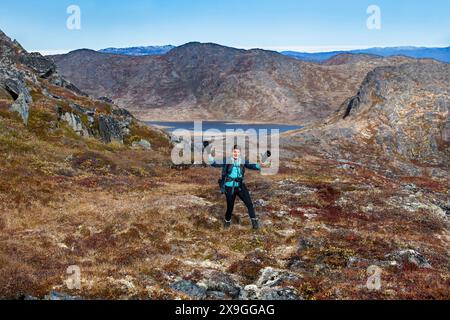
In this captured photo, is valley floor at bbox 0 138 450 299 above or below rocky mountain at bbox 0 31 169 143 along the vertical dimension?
below

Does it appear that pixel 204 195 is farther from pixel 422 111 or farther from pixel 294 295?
pixel 422 111

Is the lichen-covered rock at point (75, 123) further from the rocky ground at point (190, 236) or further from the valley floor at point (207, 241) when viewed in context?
the valley floor at point (207, 241)

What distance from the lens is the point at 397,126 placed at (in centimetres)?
9088

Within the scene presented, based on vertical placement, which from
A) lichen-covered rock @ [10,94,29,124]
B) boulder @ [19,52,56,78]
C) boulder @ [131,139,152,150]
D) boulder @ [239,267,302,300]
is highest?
boulder @ [19,52,56,78]

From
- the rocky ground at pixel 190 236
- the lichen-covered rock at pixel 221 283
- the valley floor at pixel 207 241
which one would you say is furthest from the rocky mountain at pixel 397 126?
the lichen-covered rock at pixel 221 283

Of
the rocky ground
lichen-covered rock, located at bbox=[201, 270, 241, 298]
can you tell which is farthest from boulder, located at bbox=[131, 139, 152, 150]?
lichen-covered rock, located at bbox=[201, 270, 241, 298]

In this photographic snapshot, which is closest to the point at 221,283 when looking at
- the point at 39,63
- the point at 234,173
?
the point at 234,173

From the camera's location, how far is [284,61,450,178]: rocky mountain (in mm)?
78938

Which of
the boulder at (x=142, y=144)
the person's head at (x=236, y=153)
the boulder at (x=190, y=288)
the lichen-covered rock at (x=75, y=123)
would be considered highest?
the lichen-covered rock at (x=75, y=123)

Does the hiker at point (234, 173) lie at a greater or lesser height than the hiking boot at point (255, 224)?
greater

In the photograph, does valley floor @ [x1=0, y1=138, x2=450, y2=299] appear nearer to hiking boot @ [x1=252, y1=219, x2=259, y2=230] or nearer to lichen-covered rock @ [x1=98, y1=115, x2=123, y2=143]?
hiking boot @ [x1=252, y1=219, x2=259, y2=230]

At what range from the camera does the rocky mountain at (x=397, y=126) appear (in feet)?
259

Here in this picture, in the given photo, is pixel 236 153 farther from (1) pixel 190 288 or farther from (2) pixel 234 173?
(1) pixel 190 288
